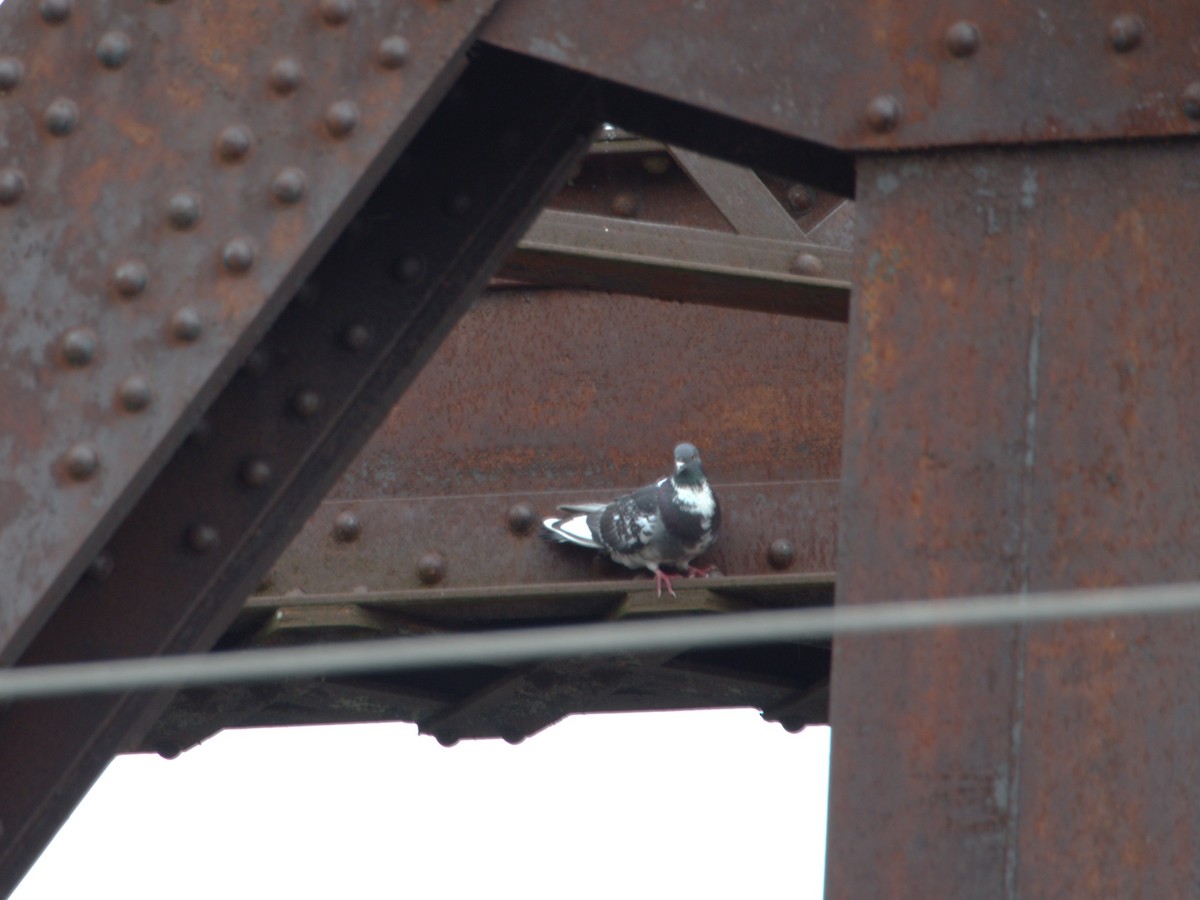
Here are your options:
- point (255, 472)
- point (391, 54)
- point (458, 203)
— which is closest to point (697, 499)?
point (458, 203)

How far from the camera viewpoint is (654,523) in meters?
6.34

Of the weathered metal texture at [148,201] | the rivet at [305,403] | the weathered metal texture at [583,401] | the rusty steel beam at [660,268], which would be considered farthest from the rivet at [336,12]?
the weathered metal texture at [583,401]

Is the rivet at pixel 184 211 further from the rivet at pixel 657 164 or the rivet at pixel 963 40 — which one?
the rivet at pixel 657 164

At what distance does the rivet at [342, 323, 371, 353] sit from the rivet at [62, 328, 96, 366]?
0.51 m

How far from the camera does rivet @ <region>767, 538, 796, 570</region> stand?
6.36 metres

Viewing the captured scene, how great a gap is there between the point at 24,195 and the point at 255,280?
334 mm

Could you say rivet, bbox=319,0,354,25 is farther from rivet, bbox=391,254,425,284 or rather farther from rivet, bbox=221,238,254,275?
rivet, bbox=391,254,425,284

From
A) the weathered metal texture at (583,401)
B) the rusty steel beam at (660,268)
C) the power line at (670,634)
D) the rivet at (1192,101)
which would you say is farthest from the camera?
the weathered metal texture at (583,401)

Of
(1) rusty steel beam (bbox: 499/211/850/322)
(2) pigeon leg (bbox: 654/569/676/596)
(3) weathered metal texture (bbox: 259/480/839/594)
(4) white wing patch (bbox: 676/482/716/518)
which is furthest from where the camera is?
(3) weathered metal texture (bbox: 259/480/839/594)

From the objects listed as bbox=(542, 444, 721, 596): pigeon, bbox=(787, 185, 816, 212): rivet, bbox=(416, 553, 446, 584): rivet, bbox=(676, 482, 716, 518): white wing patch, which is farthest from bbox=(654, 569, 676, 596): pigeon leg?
bbox=(787, 185, 816, 212): rivet

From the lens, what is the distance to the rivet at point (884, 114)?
2449mm

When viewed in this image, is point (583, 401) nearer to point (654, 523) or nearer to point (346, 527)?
point (654, 523)

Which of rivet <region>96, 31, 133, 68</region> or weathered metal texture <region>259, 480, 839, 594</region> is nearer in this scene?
rivet <region>96, 31, 133, 68</region>

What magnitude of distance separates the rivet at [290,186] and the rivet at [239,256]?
7 cm
